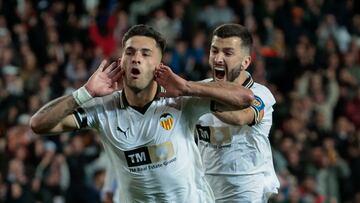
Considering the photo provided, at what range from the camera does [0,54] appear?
16.1 meters

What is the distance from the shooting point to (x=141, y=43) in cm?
646

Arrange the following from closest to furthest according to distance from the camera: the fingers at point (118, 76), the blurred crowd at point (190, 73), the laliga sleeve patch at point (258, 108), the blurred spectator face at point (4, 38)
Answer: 1. the fingers at point (118, 76)
2. the laliga sleeve patch at point (258, 108)
3. the blurred crowd at point (190, 73)
4. the blurred spectator face at point (4, 38)

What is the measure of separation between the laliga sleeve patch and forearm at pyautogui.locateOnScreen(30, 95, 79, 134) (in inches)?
58.7

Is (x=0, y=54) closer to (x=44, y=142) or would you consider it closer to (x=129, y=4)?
(x=44, y=142)

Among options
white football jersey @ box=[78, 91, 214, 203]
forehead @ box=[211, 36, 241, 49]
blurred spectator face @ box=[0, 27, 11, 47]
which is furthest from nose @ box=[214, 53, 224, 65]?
blurred spectator face @ box=[0, 27, 11, 47]

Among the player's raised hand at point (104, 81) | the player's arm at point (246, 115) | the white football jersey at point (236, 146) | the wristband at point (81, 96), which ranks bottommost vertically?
the white football jersey at point (236, 146)

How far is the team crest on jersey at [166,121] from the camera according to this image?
21.3 ft

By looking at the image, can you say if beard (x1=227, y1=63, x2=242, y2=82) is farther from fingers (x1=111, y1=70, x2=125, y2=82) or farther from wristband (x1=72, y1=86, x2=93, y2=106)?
wristband (x1=72, y1=86, x2=93, y2=106)

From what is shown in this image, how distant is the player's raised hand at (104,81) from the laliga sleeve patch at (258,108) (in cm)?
116

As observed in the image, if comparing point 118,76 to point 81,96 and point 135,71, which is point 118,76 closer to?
point 135,71

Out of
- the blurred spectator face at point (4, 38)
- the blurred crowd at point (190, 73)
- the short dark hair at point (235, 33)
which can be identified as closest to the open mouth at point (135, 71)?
the short dark hair at point (235, 33)

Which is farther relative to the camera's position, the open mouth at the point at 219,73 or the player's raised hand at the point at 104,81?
the open mouth at the point at 219,73

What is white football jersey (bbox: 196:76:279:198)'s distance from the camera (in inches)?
290

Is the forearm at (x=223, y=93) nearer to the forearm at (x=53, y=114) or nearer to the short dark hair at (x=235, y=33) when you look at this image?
the forearm at (x=53, y=114)
